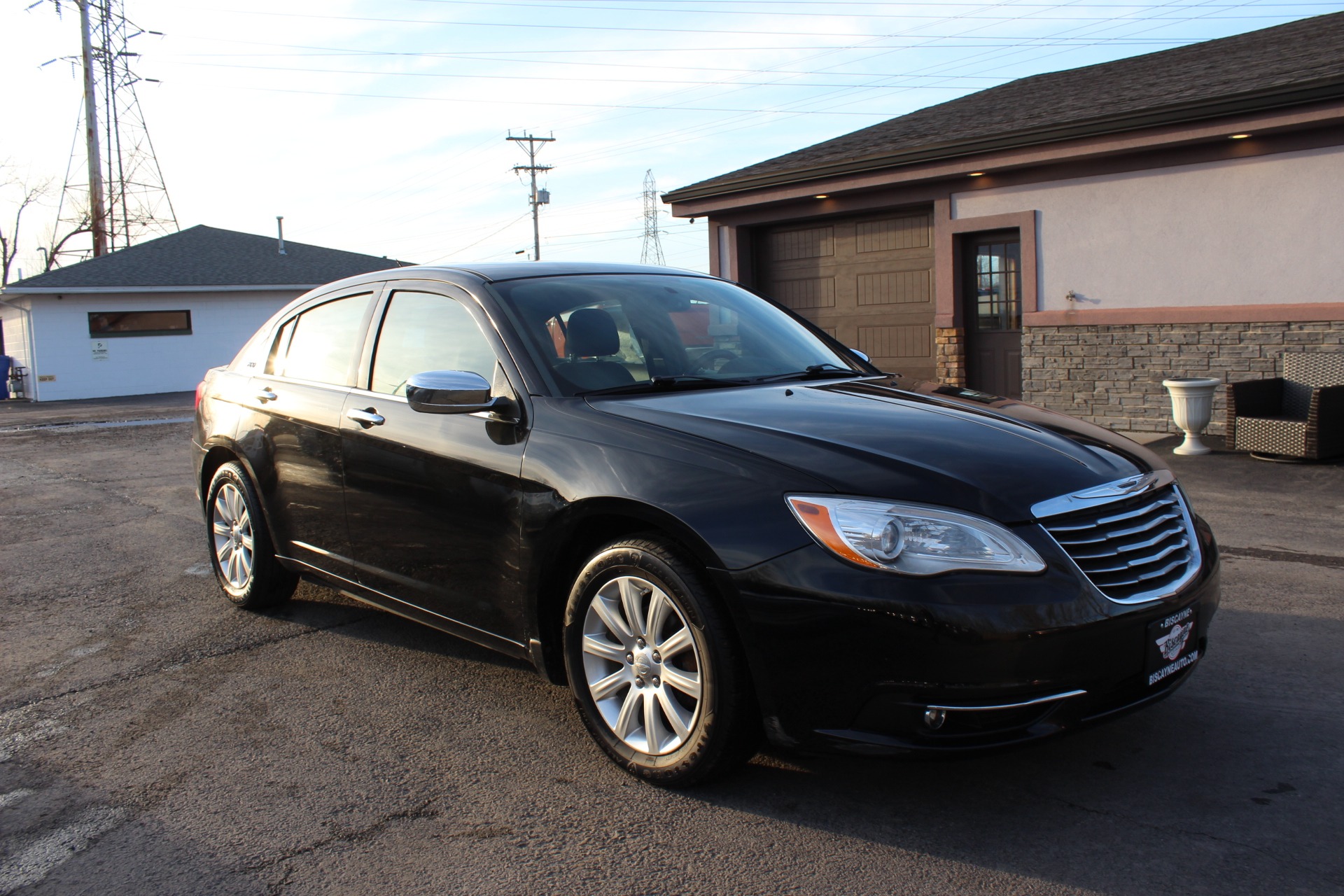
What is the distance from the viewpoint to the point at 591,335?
3965 millimetres

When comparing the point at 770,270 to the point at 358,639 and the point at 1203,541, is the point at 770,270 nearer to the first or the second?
the point at 358,639

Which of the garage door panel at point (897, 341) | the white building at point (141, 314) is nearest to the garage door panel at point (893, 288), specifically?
the garage door panel at point (897, 341)

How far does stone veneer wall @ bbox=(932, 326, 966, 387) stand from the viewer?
1317 cm

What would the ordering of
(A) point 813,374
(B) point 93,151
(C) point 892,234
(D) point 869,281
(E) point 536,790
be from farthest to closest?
(B) point 93,151, (D) point 869,281, (C) point 892,234, (A) point 813,374, (E) point 536,790

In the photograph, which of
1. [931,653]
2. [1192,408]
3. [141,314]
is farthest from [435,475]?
[141,314]

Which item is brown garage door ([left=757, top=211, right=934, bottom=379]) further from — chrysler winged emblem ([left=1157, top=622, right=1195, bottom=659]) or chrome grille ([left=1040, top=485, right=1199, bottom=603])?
chrysler winged emblem ([left=1157, top=622, right=1195, bottom=659])

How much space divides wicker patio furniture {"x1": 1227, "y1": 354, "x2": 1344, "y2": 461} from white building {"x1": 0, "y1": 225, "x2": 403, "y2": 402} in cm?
2447

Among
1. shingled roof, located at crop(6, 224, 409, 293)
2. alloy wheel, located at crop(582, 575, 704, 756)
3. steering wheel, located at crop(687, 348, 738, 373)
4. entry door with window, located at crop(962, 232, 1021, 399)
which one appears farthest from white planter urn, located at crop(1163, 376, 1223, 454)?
shingled roof, located at crop(6, 224, 409, 293)

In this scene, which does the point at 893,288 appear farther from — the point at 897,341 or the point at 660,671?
the point at 660,671

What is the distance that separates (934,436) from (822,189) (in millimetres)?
11167

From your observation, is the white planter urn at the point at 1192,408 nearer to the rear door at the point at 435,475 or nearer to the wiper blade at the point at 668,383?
the wiper blade at the point at 668,383

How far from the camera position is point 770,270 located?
50.4ft

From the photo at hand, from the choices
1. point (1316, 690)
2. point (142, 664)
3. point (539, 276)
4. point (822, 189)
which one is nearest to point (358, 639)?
point (142, 664)

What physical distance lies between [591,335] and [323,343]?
1.61 m
